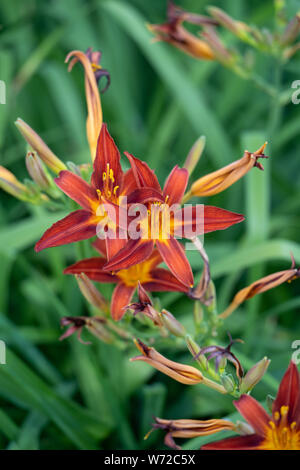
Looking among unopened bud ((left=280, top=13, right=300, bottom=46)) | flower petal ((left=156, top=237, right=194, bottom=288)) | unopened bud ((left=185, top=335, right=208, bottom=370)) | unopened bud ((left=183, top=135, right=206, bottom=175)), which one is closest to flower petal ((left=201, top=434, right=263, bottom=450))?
unopened bud ((left=185, top=335, right=208, bottom=370))

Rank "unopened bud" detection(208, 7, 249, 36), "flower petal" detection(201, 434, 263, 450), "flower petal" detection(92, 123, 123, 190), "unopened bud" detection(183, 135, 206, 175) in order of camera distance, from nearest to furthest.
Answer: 1. "flower petal" detection(201, 434, 263, 450)
2. "flower petal" detection(92, 123, 123, 190)
3. "unopened bud" detection(183, 135, 206, 175)
4. "unopened bud" detection(208, 7, 249, 36)

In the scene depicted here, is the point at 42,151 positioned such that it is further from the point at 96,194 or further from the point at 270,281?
the point at 270,281

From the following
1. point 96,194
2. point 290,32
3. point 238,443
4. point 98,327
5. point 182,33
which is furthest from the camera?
point 182,33

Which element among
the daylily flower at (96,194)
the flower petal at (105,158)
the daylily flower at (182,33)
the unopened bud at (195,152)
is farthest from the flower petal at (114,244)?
the daylily flower at (182,33)

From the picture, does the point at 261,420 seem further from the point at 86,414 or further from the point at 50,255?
the point at 50,255

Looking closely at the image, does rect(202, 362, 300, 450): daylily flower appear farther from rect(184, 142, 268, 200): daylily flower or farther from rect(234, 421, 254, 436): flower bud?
rect(184, 142, 268, 200): daylily flower

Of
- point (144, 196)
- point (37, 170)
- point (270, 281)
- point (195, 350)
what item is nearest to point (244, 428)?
point (195, 350)
